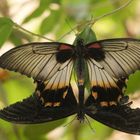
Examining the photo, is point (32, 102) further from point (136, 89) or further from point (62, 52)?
A: point (136, 89)

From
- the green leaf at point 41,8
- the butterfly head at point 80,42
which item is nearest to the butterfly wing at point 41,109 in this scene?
the butterfly head at point 80,42

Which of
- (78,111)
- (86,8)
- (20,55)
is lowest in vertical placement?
(78,111)

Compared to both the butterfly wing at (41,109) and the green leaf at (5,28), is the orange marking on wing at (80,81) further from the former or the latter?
the green leaf at (5,28)

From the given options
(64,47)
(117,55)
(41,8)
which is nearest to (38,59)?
(64,47)

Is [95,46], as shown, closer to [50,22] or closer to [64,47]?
[64,47]

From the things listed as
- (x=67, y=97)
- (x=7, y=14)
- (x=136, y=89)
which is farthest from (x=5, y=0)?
(x=67, y=97)

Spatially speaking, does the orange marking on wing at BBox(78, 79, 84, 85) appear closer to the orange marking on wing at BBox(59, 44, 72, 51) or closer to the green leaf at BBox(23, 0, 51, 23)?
the orange marking on wing at BBox(59, 44, 72, 51)
